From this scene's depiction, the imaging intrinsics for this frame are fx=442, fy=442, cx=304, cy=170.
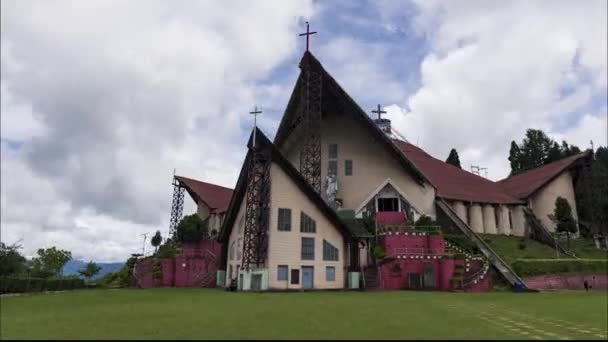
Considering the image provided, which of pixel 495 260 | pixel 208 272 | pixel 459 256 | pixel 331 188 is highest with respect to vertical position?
pixel 331 188

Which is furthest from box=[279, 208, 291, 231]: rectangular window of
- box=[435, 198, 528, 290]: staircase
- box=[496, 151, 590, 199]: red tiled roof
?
box=[496, 151, 590, 199]: red tiled roof

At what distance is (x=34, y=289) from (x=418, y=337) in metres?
30.3

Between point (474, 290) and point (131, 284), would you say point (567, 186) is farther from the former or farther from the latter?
point (131, 284)

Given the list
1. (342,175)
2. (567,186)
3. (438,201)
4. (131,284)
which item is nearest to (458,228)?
(438,201)

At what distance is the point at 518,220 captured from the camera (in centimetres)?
5241

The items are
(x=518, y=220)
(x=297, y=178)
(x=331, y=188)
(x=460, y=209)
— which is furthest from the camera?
(x=518, y=220)

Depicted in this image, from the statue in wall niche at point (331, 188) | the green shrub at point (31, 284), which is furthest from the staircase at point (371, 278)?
the green shrub at point (31, 284)

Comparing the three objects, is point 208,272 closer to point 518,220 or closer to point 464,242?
point 464,242

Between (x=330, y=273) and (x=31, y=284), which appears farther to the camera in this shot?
(x=330, y=273)

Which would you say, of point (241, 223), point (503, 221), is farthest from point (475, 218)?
point (241, 223)

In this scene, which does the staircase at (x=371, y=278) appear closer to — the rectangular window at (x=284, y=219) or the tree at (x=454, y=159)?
the rectangular window at (x=284, y=219)

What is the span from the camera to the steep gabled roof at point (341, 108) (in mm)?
44094

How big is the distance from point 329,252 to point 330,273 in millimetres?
1686

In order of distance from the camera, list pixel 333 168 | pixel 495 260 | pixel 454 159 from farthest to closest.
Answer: pixel 454 159 < pixel 333 168 < pixel 495 260
